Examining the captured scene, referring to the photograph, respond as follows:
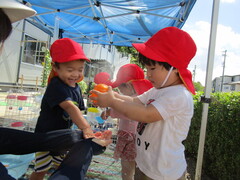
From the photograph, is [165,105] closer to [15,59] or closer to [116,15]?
[116,15]

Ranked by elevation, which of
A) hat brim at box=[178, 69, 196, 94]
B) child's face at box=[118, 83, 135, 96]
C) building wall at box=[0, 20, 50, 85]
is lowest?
child's face at box=[118, 83, 135, 96]

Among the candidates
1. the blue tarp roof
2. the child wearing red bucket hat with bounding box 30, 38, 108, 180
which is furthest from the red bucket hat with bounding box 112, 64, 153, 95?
the blue tarp roof

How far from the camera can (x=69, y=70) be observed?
169cm

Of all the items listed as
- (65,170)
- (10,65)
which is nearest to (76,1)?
(65,170)

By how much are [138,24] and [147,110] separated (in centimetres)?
542

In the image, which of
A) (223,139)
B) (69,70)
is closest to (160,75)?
(69,70)

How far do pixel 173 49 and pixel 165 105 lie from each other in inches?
15.2

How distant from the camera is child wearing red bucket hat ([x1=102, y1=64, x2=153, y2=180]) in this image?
2.13 meters

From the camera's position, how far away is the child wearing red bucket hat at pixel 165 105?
1237 mm

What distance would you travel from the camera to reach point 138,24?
241 inches

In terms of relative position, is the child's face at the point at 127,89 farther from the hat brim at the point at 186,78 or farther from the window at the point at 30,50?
the window at the point at 30,50

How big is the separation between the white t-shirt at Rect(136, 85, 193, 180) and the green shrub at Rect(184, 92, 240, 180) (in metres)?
1.48

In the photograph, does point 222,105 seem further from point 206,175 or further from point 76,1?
point 76,1

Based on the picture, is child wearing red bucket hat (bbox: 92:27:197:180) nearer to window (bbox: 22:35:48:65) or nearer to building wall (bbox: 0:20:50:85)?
building wall (bbox: 0:20:50:85)
